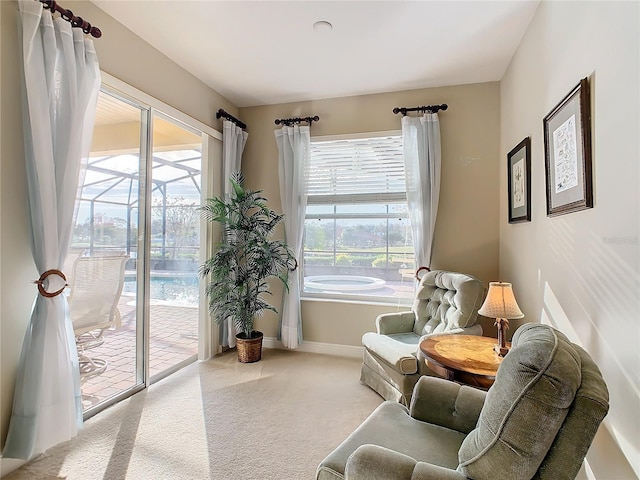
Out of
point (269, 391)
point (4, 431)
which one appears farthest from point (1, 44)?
point (269, 391)

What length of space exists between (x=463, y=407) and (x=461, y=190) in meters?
2.37

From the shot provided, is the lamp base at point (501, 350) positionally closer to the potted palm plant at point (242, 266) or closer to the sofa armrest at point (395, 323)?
the sofa armrest at point (395, 323)

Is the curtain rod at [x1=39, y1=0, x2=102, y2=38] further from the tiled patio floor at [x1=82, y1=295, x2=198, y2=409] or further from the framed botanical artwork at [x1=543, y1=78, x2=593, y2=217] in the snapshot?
the framed botanical artwork at [x1=543, y1=78, x2=593, y2=217]

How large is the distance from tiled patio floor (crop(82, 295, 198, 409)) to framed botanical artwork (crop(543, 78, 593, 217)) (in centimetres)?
302

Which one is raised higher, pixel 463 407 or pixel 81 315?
pixel 81 315

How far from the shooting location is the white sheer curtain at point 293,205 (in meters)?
3.68

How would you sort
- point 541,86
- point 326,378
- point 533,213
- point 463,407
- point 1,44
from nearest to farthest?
point 463,407
point 1,44
point 541,86
point 533,213
point 326,378

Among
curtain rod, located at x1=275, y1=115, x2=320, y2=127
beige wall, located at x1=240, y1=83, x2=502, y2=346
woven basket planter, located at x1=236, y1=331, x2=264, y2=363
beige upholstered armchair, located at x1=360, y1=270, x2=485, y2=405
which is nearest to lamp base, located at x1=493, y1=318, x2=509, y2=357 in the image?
beige upholstered armchair, located at x1=360, y1=270, x2=485, y2=405

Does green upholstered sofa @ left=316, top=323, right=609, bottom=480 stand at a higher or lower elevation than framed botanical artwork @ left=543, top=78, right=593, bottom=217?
lower

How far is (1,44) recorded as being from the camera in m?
1.80

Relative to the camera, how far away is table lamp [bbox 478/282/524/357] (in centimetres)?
196

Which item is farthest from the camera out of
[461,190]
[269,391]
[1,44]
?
[461,190]

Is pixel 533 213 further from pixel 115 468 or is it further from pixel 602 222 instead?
pixel 115 468

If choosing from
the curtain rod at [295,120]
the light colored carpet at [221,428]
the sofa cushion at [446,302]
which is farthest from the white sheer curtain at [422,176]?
the light colored carpet at [221,428]
